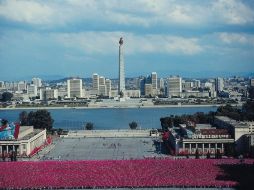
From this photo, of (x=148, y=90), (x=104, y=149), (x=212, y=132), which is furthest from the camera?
(x=148, y=90)

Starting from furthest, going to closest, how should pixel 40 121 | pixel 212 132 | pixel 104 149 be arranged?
pixel 40 121 → pixel 104 149 → pixel 212 132

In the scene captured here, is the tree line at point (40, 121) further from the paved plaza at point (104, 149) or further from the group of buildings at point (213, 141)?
the group of buildings at point (213, 141)

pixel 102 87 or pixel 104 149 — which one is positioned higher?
A: pixel 102 87

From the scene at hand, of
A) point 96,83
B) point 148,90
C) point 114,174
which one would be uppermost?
point 96,83

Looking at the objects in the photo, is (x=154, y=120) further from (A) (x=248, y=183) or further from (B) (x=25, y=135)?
(A) (x=248, y=183)

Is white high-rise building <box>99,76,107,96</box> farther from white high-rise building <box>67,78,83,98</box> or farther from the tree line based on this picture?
the tree line

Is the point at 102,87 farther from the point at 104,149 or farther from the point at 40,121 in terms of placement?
the point at 104,149

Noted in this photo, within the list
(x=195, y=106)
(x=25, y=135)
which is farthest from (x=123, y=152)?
(x=195, y=106)

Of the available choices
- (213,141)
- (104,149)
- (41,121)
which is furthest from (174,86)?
A: (213,141)
